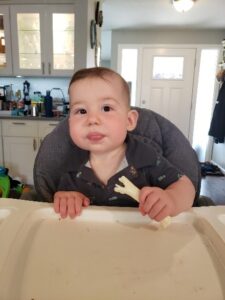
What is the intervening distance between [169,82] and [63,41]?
2.24m

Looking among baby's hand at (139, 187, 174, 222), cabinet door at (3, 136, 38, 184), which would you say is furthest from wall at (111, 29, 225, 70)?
baby's hand at (139, 187, 174, 222)

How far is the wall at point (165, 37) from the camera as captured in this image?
4.26m

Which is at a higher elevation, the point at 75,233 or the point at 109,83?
the point at 109,83

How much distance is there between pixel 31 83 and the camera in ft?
10.7

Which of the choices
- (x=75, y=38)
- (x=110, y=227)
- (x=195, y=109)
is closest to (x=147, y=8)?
(x=75, y=38)

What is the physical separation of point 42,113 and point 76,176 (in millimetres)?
2312

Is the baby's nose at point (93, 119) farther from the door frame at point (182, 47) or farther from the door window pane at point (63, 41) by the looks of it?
the door frame at point (182, 47)

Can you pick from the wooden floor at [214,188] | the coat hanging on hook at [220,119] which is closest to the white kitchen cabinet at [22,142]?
the wooden floor at [214,188]

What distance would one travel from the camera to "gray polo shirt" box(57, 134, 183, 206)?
73 centimetres

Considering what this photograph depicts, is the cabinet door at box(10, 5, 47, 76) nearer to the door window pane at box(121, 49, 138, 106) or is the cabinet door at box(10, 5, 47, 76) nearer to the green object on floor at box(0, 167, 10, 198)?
the green object on floor at box(0, 167, 10, 198)

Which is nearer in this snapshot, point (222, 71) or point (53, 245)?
point (53, 245)

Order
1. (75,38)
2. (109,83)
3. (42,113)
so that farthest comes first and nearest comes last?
(42,113)
(75,38)
(109,83)

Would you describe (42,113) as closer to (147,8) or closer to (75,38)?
A: (75,38)

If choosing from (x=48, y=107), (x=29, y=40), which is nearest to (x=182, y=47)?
(x=29, y=40)
